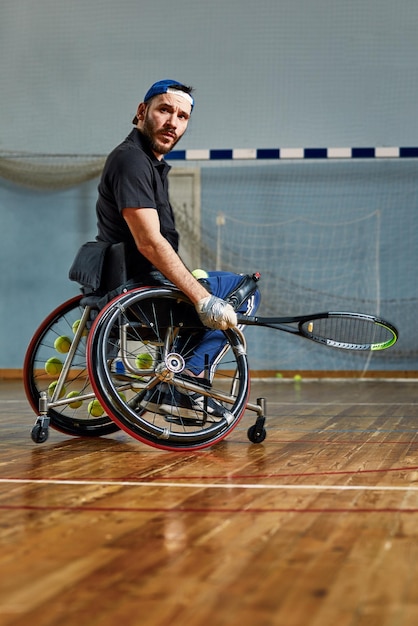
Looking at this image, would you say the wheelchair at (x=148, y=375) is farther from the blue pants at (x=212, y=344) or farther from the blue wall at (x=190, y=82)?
the blue wall at (x=190, y=82)

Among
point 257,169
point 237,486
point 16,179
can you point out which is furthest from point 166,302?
point 16,179

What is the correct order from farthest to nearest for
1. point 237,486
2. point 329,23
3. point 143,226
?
point 329,23, point 143,226, point 237,486

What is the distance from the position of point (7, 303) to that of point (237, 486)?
625cm

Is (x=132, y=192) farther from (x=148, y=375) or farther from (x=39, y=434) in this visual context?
(x=39, y=434)

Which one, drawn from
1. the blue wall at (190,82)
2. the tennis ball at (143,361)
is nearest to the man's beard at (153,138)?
the tennis ball at (143,361)

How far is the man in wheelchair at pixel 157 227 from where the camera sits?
2453 mm

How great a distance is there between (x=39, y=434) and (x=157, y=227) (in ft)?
2.32

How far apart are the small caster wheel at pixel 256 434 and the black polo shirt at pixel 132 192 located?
0.58 metres

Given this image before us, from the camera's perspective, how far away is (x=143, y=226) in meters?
2.47

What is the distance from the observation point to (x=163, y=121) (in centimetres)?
268

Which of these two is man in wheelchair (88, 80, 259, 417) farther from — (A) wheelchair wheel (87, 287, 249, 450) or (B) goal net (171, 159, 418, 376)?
(B) goal net (171, 159, 418, 376)

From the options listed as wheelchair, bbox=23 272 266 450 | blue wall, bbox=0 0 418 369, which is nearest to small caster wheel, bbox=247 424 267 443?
wheelchair, bbox=23 272 266 450

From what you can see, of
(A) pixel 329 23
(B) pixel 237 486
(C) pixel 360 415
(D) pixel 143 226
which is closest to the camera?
(B) pixel 237 486

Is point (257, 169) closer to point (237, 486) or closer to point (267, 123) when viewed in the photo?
point (267, 123)
